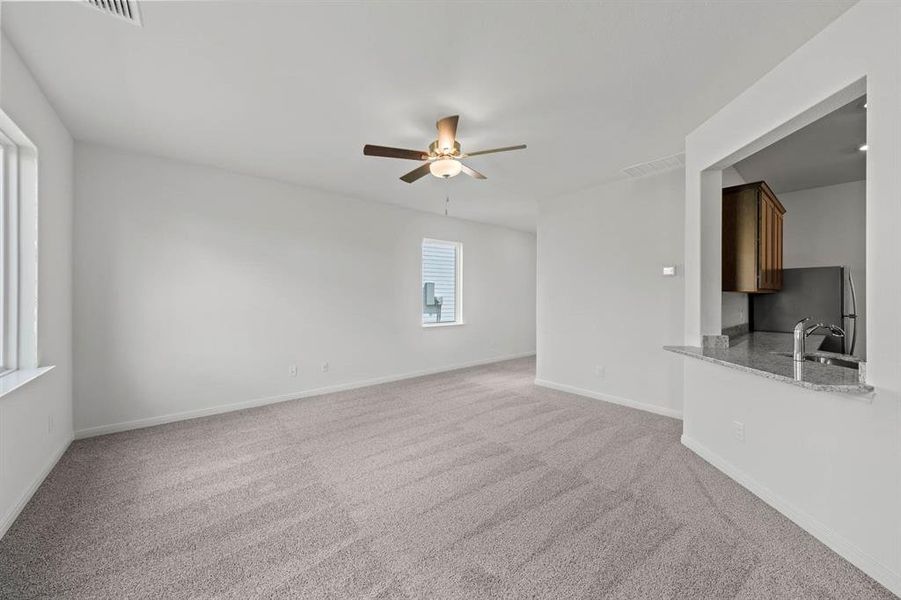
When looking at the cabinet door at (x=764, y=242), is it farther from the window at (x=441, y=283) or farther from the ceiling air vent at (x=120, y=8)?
the ceiling air vent at (x=120, y=8)

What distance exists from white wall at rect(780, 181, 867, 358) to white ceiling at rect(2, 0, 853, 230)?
2.66m

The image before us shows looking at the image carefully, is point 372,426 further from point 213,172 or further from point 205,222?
point 213,172

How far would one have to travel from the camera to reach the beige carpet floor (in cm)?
165

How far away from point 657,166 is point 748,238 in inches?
45.9

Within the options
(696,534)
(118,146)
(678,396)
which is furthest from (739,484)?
(118,146)

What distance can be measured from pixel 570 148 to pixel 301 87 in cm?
241

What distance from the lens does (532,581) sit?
1.66 m

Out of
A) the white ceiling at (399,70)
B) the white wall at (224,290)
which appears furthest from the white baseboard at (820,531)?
the white wall at (224,290)

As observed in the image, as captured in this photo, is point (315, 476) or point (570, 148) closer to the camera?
point (315, 476)

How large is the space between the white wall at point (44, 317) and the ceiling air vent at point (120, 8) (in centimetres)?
75

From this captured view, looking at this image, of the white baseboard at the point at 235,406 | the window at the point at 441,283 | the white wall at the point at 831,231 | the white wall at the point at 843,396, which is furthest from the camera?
the window at the point at 441,283

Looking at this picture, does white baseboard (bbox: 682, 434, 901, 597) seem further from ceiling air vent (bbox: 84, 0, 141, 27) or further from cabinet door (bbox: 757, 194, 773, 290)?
ceiling air vent (bbox: 84, 0, 141, 27)

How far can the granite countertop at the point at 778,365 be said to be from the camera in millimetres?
1829

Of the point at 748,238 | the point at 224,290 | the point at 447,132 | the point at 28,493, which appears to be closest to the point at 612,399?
the point at 748,238
